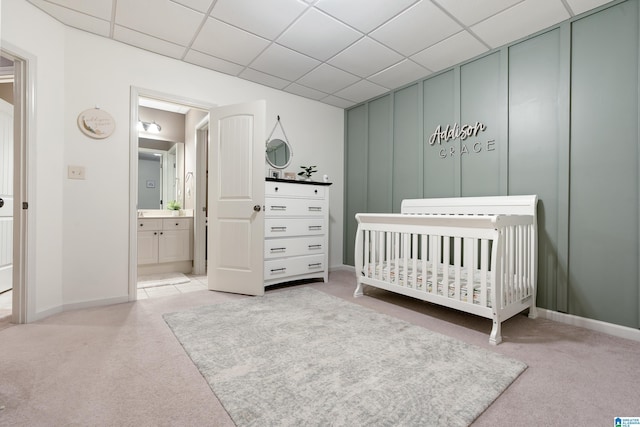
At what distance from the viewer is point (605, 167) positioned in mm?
2137

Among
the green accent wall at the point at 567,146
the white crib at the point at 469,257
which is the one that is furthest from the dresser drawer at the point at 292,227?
the green accent wall at the point at 567,146

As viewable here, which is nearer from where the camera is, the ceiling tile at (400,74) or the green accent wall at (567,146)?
the green accent wall at (567,146)

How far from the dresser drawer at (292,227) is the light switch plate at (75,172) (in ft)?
5.52

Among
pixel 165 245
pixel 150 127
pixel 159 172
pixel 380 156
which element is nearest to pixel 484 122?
pixel 380 156

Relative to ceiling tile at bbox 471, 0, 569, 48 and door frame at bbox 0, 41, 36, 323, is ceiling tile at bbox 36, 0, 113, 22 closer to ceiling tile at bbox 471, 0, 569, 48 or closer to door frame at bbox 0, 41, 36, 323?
door frame at bbox 0, 41, 36, 323

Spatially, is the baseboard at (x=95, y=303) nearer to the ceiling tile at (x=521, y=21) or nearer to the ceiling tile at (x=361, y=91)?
the ceiling tile at (x=361, y=91)

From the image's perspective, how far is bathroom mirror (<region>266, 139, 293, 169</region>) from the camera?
3779mm

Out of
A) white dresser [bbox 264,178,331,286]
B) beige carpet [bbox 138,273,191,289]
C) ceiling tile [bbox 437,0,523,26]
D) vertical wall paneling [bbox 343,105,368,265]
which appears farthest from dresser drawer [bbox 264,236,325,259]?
ceiling tile [bbox 437,0,523,26]

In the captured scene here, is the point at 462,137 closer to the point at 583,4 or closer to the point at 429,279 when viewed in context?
the point at 583,4

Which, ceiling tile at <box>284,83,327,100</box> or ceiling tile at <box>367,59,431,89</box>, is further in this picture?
ceiling tile at <box>284,83,327,100</box>

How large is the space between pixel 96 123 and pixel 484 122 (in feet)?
12.0

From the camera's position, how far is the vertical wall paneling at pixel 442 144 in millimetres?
3066

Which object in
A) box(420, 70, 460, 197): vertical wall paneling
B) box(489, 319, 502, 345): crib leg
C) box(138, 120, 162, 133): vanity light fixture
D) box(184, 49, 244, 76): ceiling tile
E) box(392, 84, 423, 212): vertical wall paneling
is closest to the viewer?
box(489, 319, 502, 345): crib leg

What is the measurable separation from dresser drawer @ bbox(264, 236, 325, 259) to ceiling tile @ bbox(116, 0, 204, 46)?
2101mm
